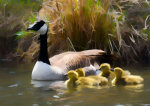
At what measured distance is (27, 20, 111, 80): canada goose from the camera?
835cm

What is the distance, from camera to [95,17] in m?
9.88

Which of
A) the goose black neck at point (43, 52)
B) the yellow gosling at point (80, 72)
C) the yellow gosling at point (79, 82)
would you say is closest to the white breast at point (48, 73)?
the goose black neck at point (43, 52)

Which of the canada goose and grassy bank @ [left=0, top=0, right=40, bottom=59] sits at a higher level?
grassy bank @ [left=0, top=0, right=40, bottom=59]

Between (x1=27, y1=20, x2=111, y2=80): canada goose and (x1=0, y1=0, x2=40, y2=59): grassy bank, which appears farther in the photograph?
(x1=0, y1=0, x2=40, y2=59): grassy bank

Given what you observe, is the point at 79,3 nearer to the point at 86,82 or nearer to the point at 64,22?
the point at 64,22

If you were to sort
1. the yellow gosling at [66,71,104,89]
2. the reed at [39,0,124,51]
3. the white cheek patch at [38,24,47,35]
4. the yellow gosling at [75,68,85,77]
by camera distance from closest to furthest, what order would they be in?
1. the yellow gosling at [66,71,104,89]
2. the yellow gosling at [75,68,85,77]
3. the white cheek patch at [38,24,47,35]
4. the reed at [39,0,124,51]

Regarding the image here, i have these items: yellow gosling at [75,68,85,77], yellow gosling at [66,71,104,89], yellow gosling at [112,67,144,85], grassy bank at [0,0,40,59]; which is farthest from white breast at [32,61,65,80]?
grassy bank at [0,0,40,59]

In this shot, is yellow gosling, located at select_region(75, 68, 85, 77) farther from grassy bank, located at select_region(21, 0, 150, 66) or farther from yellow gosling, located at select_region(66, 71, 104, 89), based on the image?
grassy bank, located at select_region(21, 0, 150, 66)

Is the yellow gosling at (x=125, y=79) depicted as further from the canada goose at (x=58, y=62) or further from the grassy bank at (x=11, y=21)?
the grassy bank at (x=11, y=21)

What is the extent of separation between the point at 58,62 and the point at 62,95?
211cm

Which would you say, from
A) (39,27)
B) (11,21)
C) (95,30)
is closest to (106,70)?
(95,30)

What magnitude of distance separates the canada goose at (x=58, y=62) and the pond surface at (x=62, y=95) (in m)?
0.31

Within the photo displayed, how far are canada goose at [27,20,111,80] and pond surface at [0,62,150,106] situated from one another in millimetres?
311

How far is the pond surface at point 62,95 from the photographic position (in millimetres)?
6055
